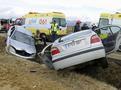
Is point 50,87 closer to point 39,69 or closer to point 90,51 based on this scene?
point 90,51

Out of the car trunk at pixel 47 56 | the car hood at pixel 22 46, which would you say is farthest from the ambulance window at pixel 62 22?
the car trunk at pixel 47 56

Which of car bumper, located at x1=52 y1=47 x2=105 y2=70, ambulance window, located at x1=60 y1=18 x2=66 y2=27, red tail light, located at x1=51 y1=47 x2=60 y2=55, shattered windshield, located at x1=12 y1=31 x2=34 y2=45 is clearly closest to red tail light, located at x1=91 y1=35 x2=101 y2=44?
car bumper, located at x1=52 y1=47 x2=105 y2=70

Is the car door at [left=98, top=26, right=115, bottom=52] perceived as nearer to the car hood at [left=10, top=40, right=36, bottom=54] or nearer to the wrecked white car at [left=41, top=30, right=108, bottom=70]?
the wrecked white car at [left=41, top=30, right=108, bottom=70]

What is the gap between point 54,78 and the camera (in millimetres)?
11328

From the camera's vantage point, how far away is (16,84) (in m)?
9.30

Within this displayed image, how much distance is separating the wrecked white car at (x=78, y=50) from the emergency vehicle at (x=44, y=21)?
19331 millimetres

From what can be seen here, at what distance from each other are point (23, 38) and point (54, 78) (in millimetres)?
6681

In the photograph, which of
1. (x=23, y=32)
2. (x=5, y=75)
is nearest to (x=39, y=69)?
(x=5, y=75)

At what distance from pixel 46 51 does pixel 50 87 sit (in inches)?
137

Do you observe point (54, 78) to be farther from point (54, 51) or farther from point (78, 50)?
point (78, 50)

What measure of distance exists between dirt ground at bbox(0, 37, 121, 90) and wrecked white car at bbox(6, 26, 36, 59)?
160cm

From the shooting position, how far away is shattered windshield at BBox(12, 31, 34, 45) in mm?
17438

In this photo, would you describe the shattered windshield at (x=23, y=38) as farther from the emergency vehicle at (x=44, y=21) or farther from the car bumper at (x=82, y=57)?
the emergency vehicle at (x=44, y=21)

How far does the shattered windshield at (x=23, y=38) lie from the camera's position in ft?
57.2
